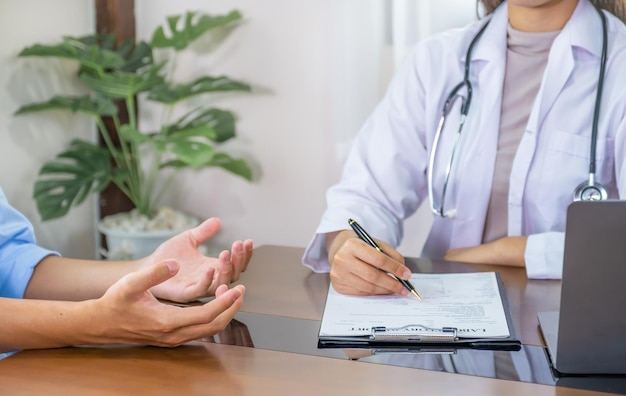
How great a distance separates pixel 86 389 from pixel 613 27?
4.35ft

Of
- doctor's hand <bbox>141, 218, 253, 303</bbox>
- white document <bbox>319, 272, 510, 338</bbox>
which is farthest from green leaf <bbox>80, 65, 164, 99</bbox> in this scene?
white document <bbox>319, 272, 510, 338</bbox>

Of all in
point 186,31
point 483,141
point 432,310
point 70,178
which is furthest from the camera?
point 70,178

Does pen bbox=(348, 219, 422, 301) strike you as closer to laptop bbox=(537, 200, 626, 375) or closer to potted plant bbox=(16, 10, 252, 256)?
laptop bbox=(537, 200, 626, 375)

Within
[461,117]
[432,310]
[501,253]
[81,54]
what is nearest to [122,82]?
[81,54]

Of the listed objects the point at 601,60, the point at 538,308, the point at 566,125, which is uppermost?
the point at 601,60

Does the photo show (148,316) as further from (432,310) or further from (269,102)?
(269,102)

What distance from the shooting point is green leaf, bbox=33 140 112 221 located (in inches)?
112

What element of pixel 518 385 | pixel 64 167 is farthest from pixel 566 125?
pixel 64 167

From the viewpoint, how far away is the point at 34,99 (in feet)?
9.80

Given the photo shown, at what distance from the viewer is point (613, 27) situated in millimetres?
1702

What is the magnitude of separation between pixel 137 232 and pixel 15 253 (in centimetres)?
175

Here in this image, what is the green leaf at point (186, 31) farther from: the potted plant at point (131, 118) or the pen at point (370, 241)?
the pen at point (370, 241)

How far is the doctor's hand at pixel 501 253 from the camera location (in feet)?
4.83

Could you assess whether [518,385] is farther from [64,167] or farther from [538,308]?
[64,167]
